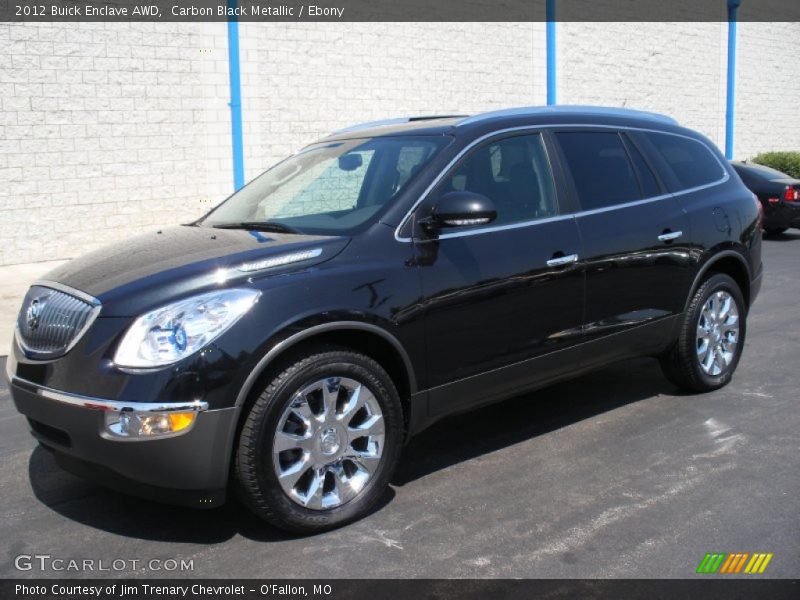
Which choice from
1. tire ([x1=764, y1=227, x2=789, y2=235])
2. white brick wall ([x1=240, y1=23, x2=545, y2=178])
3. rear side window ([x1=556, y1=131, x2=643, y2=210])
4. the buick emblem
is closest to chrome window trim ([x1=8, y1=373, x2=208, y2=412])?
the buick emblem

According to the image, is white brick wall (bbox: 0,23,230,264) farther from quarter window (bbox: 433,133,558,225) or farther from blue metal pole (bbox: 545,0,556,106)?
quarter window (bbox: 433,133,558,225)

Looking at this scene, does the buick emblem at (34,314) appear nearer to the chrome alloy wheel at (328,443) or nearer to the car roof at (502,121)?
the chrome alloy wheel at (328,443)

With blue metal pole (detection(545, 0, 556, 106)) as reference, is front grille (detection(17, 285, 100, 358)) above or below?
below

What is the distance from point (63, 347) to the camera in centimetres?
360

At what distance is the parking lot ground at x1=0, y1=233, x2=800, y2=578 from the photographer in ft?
Answer: 11.6

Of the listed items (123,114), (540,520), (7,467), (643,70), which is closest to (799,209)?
(643,70)

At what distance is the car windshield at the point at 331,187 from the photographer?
4.30 metres

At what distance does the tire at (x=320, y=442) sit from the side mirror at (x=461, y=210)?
0.80 metres

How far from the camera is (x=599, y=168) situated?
5.08 m

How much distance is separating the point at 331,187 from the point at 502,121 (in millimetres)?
1040
